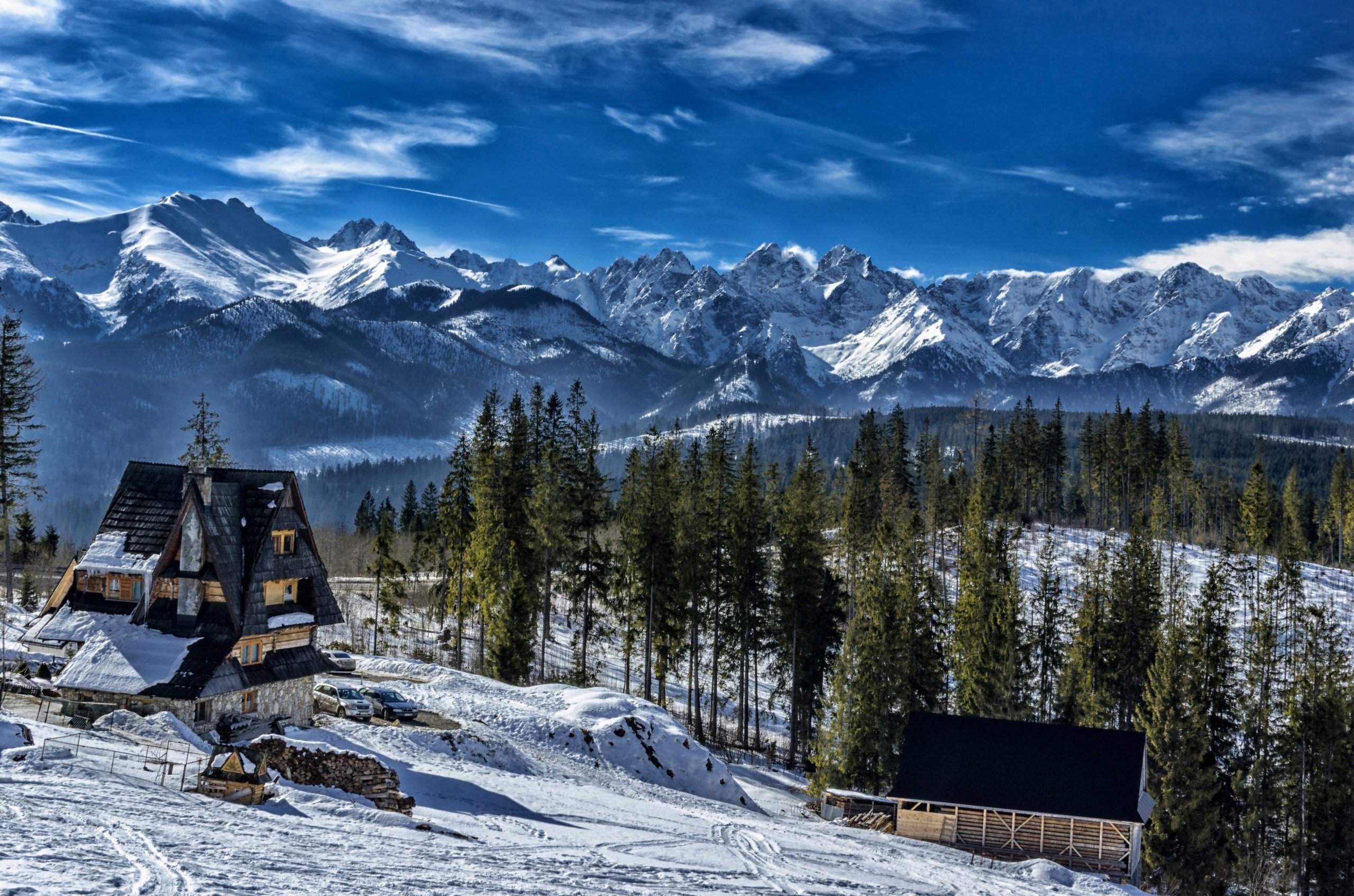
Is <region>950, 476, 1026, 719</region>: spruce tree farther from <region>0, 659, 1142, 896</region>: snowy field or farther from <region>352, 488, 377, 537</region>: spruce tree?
<region>352, 488, 377, 537</region>: spruce tree

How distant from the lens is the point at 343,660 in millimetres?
49719

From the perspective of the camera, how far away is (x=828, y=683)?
54.0 metres

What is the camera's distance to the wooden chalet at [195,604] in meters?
31.4

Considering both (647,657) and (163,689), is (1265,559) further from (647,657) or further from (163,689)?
(163,689)

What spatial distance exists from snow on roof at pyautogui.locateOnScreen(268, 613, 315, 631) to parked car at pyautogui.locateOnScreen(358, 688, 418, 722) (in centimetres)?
465

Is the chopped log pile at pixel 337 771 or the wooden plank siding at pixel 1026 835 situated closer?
the chopped log pile at pixel 337 771

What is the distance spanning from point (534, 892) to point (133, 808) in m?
9.33

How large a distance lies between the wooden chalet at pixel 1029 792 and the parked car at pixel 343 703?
22.1 metres

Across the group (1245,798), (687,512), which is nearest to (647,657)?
(687,512)

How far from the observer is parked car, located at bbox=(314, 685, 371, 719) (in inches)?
1473

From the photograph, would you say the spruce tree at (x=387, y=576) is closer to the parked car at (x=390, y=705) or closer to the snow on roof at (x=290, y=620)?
the parked car at (x=390, y=705)

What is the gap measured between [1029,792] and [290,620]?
2960 cm

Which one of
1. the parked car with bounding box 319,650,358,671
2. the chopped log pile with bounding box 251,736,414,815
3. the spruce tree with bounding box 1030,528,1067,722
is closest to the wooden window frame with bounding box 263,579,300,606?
the chopped log pile with bounding box 251,736,414,815

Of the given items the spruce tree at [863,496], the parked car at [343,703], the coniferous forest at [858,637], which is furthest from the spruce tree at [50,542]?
the spruce tree at [863,496]
